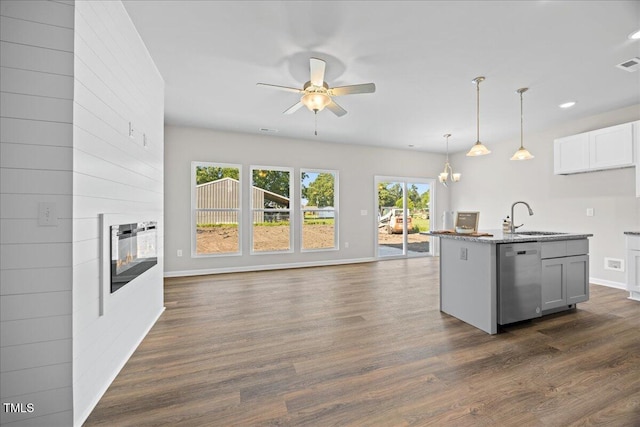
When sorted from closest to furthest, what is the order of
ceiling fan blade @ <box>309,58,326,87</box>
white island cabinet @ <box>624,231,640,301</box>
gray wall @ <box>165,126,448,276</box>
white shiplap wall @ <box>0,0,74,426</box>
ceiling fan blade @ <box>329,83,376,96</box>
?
white shiplap wall @ <box>0,0,74,426</box>, ceiling fan blade @ <box>309,58,326,87</box>, ceiling fan blade @ <box>329,83,376,96</box>, white island cabinet @ <box>624,231,640,301</box>, gray wall @ <box>165,126,448,276</box>

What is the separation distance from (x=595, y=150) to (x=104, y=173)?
20.9 ft

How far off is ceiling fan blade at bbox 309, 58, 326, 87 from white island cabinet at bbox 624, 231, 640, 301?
4.59 meters

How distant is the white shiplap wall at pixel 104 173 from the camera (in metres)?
1.55

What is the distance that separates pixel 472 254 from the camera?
2879mm

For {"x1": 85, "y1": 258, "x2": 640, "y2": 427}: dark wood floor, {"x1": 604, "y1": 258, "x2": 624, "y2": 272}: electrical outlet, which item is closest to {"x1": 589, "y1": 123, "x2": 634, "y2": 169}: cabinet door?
{"x1": 604, "y1": 258, "x2": 624, "y2": 272}: electrical outlet

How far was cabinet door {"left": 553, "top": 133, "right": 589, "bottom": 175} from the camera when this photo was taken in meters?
4.45

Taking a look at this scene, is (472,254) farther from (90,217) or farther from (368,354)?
(90,217)

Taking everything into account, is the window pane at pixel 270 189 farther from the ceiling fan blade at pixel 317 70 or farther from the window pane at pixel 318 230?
the ceiling fan blade at pixel 317 70

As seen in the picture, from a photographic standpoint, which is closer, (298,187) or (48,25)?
(48,25)

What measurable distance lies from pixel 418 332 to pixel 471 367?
0.66 metres

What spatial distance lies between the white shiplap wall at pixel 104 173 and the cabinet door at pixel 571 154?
6.31 m

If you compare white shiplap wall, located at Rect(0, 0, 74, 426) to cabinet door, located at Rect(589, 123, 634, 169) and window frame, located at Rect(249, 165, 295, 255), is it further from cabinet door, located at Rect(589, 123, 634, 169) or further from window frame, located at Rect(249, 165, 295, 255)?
cabinet door, located at Rect(589, 123, 634, 169)

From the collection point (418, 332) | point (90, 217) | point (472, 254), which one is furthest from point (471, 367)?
point (90, 217)

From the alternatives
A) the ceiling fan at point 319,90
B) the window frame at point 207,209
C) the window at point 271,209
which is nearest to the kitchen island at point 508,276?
the ceiling fan at point 319,90
